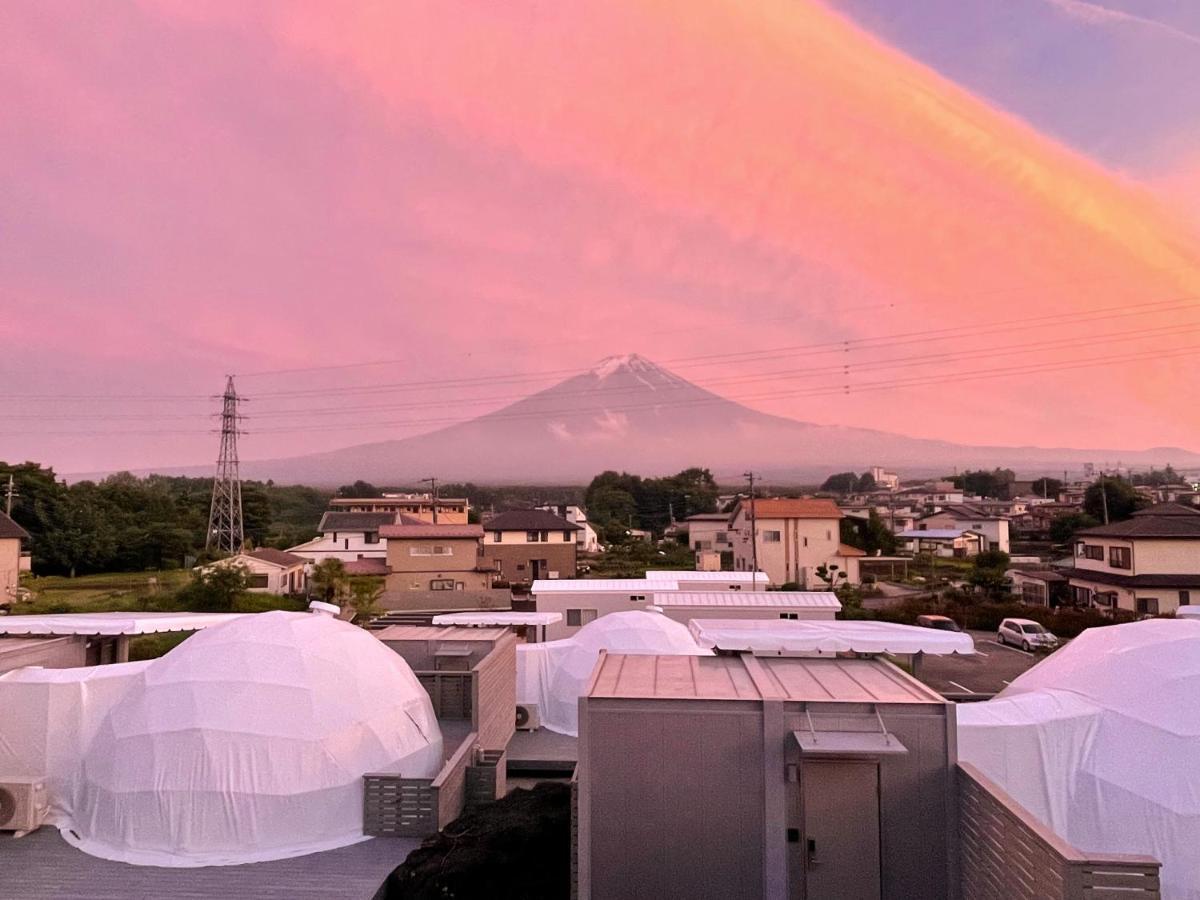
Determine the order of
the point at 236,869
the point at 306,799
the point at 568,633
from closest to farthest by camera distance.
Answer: the point at 236,869
the point at 306,799
the point at 568,633

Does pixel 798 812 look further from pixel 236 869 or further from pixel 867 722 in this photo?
pixel 236 869

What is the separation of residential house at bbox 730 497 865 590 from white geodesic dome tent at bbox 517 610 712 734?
80.1ft

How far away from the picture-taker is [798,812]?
7.34 m

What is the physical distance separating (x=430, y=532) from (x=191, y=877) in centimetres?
3406

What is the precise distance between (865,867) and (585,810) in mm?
2392

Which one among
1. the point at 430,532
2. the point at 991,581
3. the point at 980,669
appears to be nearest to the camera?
the point at 980,669

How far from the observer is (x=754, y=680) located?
8453 millimetres

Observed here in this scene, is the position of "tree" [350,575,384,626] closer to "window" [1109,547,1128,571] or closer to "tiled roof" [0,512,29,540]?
"tiled roof" [0,512,29,540]

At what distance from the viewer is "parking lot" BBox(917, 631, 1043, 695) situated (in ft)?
73.4

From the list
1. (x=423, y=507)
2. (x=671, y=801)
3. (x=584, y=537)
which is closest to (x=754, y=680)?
(x=671, y=801)

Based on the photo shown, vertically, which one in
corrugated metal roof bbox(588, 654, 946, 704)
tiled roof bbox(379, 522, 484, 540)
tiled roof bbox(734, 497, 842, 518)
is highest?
tiled roof bbox(734, 497, 842, 518)

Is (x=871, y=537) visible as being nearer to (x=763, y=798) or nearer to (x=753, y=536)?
(x=753, y=536)

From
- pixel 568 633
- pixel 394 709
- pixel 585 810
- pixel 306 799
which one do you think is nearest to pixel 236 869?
pixel 306 799

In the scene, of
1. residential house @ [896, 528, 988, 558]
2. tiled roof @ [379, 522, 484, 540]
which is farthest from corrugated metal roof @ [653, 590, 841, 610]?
residential house @ [896, 528, 988, 558]
